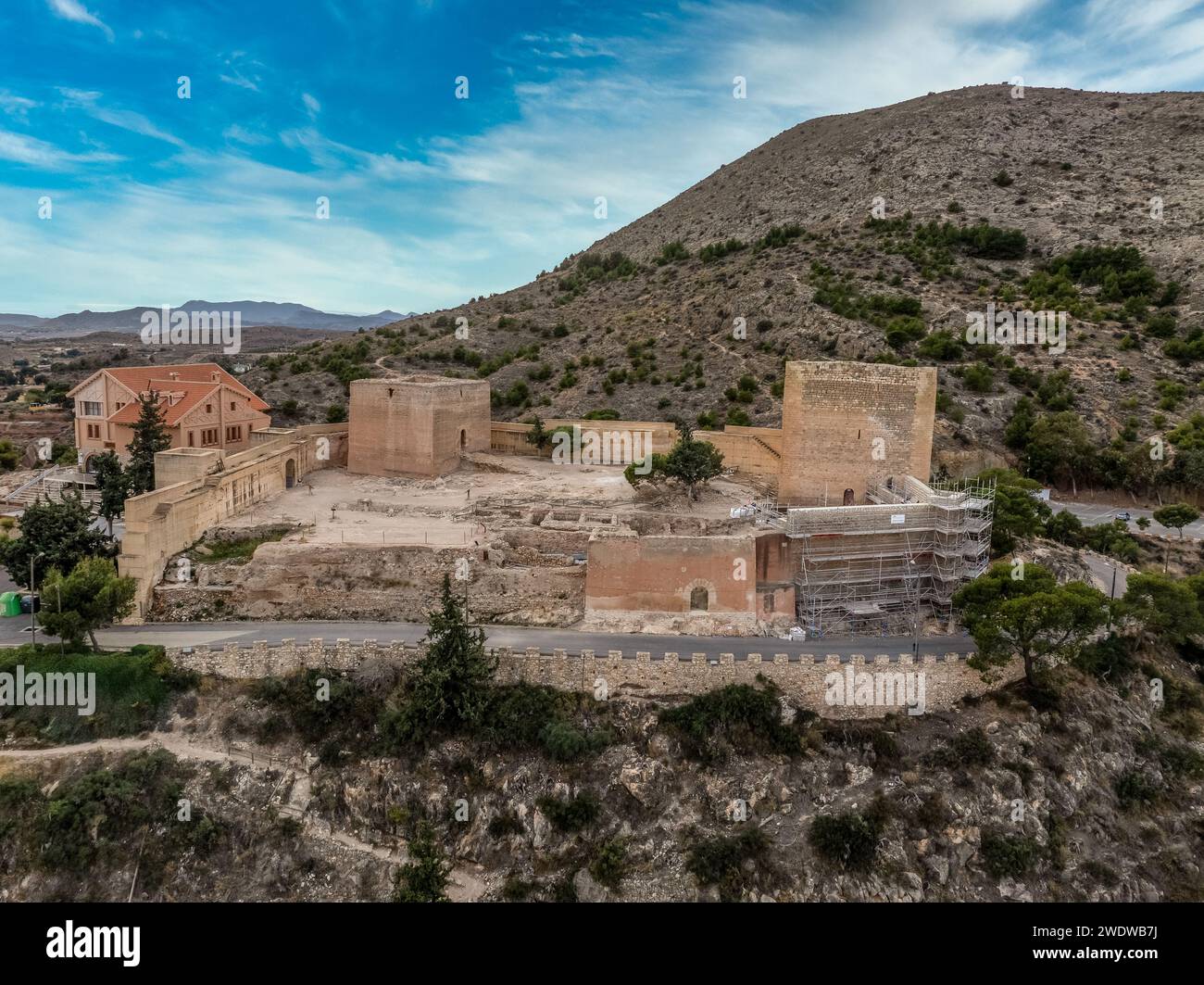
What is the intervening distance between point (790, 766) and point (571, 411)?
30.0m

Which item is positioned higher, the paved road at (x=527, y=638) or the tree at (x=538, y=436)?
the tree at (x=538, y=436)

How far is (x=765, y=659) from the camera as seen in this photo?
58.8 ft

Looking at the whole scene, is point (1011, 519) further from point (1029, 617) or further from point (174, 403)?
point (174, 403)

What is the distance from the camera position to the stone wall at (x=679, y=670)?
17.7 meters

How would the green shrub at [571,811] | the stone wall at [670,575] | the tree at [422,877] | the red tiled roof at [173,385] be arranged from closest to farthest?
the tree at [422,877] < the green shrub at [571,811] < the stone wall at [670,575] < the red tiled roof at [173,385]

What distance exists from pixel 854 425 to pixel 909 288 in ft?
96.9

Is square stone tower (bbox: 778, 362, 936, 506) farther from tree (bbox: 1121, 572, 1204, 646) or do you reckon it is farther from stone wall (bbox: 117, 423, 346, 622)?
stone wall (bbox: 117, 423, 346, 622)

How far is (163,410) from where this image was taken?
29.3m

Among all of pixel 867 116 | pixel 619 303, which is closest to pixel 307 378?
pixel 619 303

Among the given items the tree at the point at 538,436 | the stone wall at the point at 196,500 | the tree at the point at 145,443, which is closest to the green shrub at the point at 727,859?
the stone wall at the point at 196,500

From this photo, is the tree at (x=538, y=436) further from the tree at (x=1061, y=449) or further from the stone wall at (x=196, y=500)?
the tree at (x=1061, y=449)

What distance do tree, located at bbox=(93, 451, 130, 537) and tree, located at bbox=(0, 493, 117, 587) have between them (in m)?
1.51

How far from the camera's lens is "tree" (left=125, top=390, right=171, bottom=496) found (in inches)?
991

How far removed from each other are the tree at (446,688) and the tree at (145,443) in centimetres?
1341
